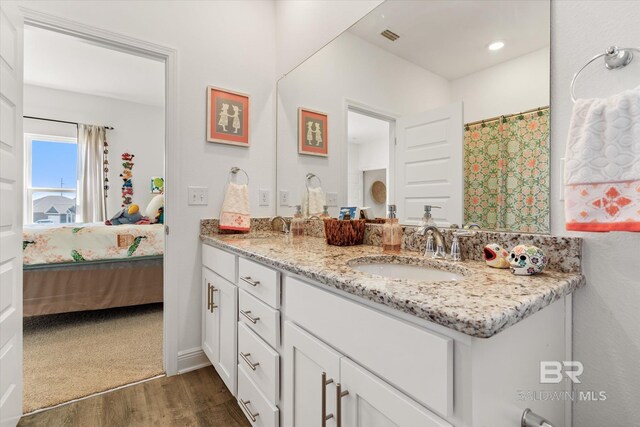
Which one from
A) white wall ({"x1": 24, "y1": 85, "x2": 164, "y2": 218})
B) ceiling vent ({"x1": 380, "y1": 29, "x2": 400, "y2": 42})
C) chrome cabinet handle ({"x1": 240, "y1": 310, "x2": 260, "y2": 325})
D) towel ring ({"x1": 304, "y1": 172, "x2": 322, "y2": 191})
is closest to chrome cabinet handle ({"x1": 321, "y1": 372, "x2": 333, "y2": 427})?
chrome cabinet handle ({"x1": 240, "y1": 310, "x2": 260, "y2": 325})

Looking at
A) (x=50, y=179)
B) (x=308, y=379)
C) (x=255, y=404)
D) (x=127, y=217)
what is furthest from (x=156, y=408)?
(x=50, y=179)

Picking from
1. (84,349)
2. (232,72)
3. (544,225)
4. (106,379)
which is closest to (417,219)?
(544,225)

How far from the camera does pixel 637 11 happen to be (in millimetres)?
751

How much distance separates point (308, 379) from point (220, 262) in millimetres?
887

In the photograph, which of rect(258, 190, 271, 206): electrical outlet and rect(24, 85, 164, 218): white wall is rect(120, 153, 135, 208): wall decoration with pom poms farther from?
rect(258, 190, 271, 206): electrical outlet

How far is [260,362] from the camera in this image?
3.88 ft

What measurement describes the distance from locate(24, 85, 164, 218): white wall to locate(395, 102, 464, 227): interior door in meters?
4.26

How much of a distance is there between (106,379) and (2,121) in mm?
1487

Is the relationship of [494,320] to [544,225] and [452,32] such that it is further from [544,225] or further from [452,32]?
[452,32]

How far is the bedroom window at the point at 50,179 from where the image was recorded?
4363mm

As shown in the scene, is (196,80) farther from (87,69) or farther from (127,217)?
(87,69)

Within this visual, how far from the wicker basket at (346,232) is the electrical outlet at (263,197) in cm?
90

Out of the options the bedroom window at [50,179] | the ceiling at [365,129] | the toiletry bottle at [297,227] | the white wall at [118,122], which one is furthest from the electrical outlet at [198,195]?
the bedroom window at [50,179]

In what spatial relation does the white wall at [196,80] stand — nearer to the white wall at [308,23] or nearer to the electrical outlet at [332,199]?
the white wall at [308,23]
